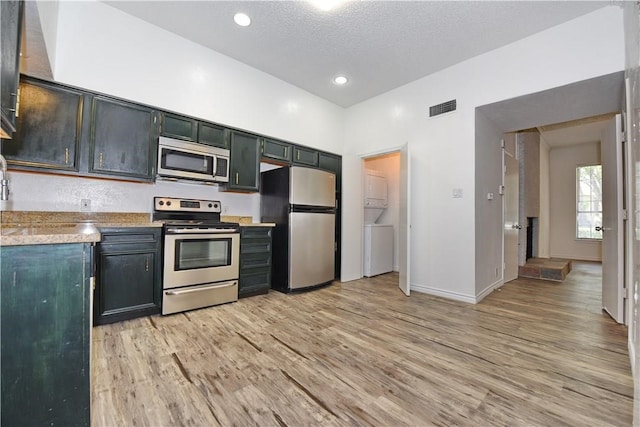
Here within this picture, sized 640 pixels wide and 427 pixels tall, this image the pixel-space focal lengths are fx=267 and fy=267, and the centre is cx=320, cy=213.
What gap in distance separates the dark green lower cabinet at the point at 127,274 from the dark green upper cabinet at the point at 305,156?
213 centimetres

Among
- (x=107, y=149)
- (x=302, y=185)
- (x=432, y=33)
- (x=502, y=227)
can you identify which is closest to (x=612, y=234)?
(x=502, y=227)

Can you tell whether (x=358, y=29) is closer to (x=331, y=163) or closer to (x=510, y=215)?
(x=331, y=163)

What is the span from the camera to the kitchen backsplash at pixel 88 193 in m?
2.36

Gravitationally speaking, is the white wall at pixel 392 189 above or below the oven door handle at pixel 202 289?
above

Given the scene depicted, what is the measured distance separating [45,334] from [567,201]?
9831 mm

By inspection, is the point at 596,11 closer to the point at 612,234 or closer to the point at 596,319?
the point at 612,234

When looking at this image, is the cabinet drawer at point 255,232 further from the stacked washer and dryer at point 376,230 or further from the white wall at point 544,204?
the white wall at point 544,204

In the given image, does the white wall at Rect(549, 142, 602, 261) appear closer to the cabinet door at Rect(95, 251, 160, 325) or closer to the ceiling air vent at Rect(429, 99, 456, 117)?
the ceiling air vent at Rect(429, 99, 456, 117)

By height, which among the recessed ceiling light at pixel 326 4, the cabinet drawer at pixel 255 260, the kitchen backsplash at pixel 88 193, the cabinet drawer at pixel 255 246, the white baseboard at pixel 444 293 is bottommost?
the white baseboard at pixel 444 293

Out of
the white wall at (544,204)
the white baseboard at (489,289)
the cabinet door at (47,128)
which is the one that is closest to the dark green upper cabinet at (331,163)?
the white baseboard at (489,289)

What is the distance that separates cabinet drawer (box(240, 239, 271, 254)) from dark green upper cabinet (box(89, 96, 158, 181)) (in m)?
1.24

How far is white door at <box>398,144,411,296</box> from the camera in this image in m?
3.52

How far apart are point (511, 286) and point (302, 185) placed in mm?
3615

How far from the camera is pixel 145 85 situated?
276 cm
